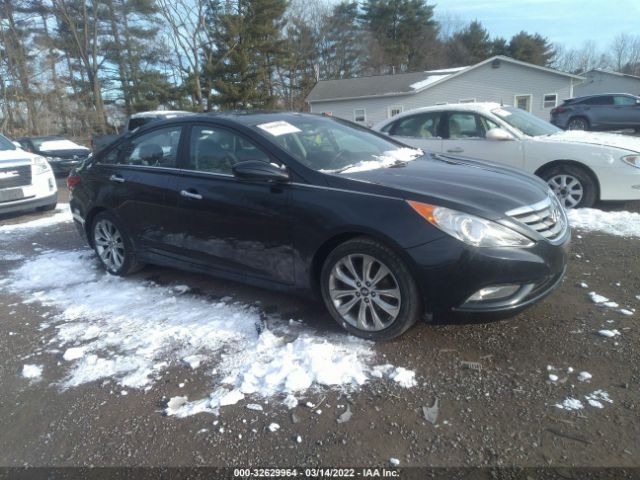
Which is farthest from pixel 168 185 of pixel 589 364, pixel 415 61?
pixel 415 61

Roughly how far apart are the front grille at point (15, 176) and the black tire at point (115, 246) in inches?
160

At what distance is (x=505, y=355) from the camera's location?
3084mm

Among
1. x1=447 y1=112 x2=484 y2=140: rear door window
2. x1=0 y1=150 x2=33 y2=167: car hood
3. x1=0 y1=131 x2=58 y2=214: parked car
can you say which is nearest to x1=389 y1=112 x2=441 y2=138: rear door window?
x1=447 y1=112 x2=484 y2=140: rear door window

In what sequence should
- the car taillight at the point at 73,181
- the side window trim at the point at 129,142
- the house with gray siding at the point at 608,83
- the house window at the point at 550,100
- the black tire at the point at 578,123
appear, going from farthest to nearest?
the house with gray siding at the point at 608,83 < the house window at the point at 550,100 < the black tire at the point at 578,123 < the car taillight at the point at 73,181 < the side window trim at the point at 129,142

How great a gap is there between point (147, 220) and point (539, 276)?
3311mm

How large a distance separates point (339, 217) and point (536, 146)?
15.0 feet

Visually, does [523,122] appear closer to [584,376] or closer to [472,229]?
[472,229]

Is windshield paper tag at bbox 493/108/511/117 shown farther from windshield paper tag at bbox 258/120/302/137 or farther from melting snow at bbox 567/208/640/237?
windshield paper tag at bbox 258/120/302/137

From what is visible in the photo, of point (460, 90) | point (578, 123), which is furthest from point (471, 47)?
point (578, 123)

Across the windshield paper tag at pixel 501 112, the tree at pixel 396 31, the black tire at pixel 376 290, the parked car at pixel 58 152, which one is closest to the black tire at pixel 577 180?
the windshield paper tag at pixel 501 112

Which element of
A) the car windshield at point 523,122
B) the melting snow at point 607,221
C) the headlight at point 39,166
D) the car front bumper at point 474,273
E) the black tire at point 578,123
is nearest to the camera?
the car front bumper at point 474,273

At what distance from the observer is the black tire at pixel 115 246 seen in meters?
4.81

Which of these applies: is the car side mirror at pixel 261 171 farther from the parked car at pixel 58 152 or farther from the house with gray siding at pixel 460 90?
the house with gray siding at pixel 460 90

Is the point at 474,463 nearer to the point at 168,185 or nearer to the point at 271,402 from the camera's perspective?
the point at 271,402
